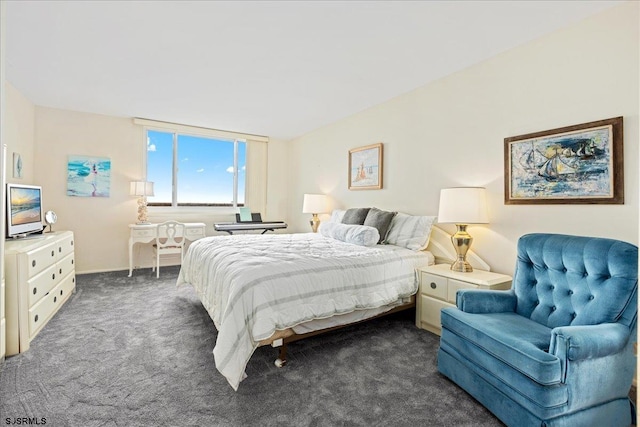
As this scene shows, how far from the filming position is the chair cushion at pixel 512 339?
4.41ft

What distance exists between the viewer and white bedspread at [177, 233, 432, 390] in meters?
1.84

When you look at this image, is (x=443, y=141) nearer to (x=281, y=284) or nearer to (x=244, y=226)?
(x=281, y=284)

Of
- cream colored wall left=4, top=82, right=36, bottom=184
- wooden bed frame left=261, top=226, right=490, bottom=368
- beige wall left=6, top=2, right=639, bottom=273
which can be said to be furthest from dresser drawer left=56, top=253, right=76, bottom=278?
wooden bed frame left=261, top=226, right=490, bottom=368

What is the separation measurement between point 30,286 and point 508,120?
13.6 ft

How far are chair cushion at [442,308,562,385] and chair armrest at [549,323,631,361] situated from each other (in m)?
0.06

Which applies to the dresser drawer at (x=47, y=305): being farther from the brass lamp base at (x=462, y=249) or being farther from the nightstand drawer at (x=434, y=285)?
the brass lamp base at (x=462, y=249)

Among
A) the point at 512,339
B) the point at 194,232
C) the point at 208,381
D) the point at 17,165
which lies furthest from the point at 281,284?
the point at 17,165

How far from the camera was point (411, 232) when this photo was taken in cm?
315

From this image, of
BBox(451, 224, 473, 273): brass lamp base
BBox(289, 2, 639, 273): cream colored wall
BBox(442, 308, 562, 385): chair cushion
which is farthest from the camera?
BBox(451, 224, 473, 273): brass lamp base

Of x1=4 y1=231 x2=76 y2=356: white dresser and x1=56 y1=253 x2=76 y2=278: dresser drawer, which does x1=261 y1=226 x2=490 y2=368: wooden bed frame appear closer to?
x1=4 y1=231 x2=76 y2=356: white dresser

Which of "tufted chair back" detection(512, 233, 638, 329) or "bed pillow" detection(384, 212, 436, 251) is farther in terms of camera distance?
"bed pillow" detection(384, 212, 436, 251)

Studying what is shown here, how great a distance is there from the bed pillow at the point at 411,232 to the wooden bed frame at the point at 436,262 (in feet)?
0.54

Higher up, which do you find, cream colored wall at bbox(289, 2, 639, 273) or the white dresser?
cream colored wall at bbox(289, 2, 639, 273)

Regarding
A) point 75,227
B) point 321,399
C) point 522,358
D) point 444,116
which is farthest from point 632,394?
point 75,227
